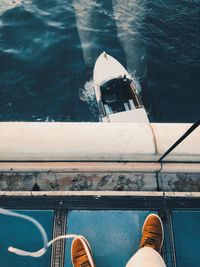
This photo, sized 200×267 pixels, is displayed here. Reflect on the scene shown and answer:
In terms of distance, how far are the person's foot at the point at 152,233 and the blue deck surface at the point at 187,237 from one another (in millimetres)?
231

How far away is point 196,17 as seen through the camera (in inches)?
535

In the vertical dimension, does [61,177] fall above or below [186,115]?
below

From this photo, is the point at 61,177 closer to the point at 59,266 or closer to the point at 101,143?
the point at 101,143

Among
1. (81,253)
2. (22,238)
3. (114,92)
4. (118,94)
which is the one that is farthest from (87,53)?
(81,253)

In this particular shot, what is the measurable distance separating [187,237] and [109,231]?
0.99m

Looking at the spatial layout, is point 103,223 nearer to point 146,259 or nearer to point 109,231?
point 109,231

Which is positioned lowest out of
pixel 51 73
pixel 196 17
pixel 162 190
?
pixel 162 190

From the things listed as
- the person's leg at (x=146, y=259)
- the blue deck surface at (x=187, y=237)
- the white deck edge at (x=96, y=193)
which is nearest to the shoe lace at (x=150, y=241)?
the person's leg at (x=146, y=259)

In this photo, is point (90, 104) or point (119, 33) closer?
point (90, 104)

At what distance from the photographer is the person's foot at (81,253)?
3.76 meters

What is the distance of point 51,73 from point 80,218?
8.27 meters

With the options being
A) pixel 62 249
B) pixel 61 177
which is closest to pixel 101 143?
pixel 61 177

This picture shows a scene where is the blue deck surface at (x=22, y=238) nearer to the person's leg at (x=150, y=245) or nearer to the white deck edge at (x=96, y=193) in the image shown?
the white deck edge at (x=96, y=193)

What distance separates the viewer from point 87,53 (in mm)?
12422
